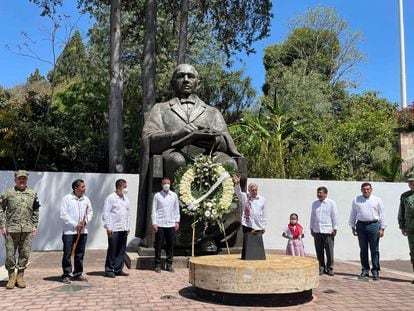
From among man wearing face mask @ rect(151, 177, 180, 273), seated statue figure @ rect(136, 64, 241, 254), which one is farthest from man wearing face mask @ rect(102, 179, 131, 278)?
seated statue figure @ rect(136, 64, 241, 254)

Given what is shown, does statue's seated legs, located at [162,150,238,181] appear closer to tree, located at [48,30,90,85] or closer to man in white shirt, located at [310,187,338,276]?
man in white shirt, located at [310,187,338,276]

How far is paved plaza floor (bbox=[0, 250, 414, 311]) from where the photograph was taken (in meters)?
5.52

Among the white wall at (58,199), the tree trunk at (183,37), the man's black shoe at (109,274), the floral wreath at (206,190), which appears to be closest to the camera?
the man's black shoe at (109,274)

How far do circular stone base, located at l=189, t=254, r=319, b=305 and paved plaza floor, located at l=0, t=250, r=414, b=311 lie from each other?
0.16 metres

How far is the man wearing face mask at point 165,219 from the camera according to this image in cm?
751

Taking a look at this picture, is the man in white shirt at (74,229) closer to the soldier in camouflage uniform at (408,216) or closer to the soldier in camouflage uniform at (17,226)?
the soldier in camouflage uniform at (17,226)

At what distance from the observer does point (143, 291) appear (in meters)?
6.20

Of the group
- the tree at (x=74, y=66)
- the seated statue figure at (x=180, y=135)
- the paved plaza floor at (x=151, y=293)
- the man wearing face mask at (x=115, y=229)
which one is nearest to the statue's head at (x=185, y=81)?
the seated statue figure at (x=180, y=135)

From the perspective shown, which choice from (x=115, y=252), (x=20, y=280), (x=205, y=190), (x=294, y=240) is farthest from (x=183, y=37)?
(x=20, y=280)

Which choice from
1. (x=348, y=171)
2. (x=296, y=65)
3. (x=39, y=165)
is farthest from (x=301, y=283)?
(x=296, y=65)

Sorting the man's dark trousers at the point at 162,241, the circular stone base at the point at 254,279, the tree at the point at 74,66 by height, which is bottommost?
the circular stone base at the point at 254,279

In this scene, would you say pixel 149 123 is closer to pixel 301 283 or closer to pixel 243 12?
pixel 301 283

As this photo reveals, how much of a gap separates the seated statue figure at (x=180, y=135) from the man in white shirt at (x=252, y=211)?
1.99 feet

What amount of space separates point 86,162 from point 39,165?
1657 millimetres
